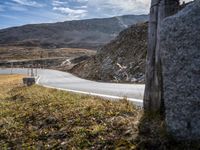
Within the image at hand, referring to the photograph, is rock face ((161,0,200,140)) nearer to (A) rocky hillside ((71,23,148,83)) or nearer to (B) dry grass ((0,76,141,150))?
(B) dry grass ((0,76,141,150))

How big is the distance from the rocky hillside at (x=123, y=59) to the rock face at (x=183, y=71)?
24851mm

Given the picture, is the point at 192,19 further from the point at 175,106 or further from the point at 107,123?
the point at 107,123

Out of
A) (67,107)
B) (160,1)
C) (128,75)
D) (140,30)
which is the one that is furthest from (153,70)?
(140,30)

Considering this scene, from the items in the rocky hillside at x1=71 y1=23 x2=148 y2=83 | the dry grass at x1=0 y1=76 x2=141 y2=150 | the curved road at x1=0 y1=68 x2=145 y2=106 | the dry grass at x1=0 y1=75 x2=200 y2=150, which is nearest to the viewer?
the dry grass at x1=0 y1=75 x2=200 y2=150

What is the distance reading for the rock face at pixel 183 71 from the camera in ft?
19.1

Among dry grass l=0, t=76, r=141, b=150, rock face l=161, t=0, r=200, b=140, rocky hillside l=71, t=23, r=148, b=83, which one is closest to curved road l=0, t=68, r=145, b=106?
dry grass l=0, t=76, r=141, b=150

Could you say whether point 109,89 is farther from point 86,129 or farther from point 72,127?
point 86,129

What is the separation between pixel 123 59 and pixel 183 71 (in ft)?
114

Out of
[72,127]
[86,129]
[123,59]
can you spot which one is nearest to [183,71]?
[86,129]

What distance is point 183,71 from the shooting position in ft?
19.6

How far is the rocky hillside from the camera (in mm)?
34847

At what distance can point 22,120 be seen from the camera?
10414mm

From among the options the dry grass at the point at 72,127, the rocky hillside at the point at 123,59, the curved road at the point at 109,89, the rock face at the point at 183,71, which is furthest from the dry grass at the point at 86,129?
the rocky hillside at the point at 123,59

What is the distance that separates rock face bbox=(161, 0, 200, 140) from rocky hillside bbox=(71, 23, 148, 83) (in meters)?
24.9
